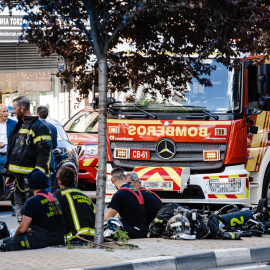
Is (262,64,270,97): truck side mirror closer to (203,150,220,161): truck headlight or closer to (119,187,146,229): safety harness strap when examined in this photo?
(203,150,220,161): truck headlight

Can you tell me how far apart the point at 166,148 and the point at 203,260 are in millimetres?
4371

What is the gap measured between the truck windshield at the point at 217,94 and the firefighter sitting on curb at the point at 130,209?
2.77 m

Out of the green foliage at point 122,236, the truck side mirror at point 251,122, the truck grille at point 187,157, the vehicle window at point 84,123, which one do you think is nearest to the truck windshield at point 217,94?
the truck side mirror at point 251,122

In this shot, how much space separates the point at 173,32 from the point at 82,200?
2283mm

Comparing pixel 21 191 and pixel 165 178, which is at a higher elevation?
pixel 21 191

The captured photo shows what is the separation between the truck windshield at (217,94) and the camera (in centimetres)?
1409

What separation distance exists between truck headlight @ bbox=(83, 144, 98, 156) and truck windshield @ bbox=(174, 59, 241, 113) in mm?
4692

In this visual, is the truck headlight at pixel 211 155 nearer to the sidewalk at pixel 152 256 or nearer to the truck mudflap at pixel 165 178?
the truck mudflap at pixel 165 178

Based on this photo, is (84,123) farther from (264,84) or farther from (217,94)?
(264,84)

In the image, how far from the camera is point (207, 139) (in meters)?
14.1

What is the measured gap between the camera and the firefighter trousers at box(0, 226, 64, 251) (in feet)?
A: 32.9

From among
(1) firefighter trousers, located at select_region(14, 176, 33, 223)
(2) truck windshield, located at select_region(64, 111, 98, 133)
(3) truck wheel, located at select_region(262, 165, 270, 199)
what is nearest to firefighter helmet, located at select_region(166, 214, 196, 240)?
(1) firefighter trousers, located at select_region(14, 176, 33, 223)

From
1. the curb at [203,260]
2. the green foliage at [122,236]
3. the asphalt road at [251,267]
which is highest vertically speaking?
the green foliage at [122,236]

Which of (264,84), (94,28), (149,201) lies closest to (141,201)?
(149,201)
